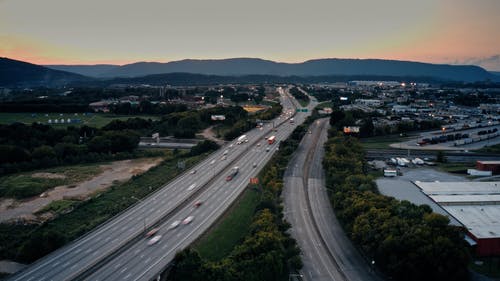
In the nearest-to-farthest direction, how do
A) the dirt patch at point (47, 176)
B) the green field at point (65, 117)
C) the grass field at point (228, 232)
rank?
the grass field at point (228, 232)
the dirt patch at point (47, 176)
the green field at point (65, 117)

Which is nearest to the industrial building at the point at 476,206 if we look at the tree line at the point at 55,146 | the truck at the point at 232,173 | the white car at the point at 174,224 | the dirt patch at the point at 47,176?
the truck at the point at 232,173

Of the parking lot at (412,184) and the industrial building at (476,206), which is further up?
the industrial building at (476,206)

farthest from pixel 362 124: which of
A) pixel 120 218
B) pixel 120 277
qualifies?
pixel 120 277

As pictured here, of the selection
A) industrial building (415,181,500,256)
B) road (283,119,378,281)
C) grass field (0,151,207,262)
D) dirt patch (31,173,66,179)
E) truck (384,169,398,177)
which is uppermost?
industrial building (415,181,500,256)

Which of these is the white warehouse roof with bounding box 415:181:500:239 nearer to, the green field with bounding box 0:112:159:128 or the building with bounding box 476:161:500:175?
the building with bounding box 476:161:500:175

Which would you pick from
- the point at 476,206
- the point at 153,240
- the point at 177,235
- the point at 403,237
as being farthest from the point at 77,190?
the point at 476,206

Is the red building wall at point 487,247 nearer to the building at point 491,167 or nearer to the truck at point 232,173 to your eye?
the building at point 491,167

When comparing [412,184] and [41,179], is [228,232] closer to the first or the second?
[412,184]

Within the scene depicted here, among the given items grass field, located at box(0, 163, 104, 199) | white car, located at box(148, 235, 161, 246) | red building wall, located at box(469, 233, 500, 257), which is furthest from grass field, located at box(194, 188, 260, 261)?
grass field, located at box(0, 163, 104, 199)
